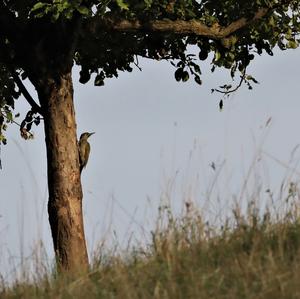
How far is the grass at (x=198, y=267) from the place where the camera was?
20.8 ft

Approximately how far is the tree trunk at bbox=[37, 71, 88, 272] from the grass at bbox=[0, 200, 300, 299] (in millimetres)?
4406

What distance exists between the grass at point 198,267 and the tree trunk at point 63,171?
173 inches

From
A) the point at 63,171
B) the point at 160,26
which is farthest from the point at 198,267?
the point at 160,26

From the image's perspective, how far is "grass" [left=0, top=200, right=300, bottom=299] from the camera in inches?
250

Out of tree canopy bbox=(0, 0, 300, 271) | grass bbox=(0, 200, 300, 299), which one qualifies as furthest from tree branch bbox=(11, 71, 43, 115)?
grass bbox=(0, 200, 300, 299)

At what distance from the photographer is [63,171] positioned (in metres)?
12.7

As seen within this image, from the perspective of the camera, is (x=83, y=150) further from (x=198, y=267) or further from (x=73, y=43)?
(x=198, y=267)

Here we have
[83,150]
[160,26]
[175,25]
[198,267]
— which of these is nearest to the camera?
[198,267]

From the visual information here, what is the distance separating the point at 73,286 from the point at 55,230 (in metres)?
5.51

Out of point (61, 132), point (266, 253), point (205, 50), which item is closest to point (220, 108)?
point (205, 50)

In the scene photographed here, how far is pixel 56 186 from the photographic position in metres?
12.7

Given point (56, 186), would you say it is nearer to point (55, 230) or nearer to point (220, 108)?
point (55, 230)

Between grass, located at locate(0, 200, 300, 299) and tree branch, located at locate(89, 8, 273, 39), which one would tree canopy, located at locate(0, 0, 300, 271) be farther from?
grass, located at locate(0, 200, 300, 299)

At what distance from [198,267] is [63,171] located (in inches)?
236
